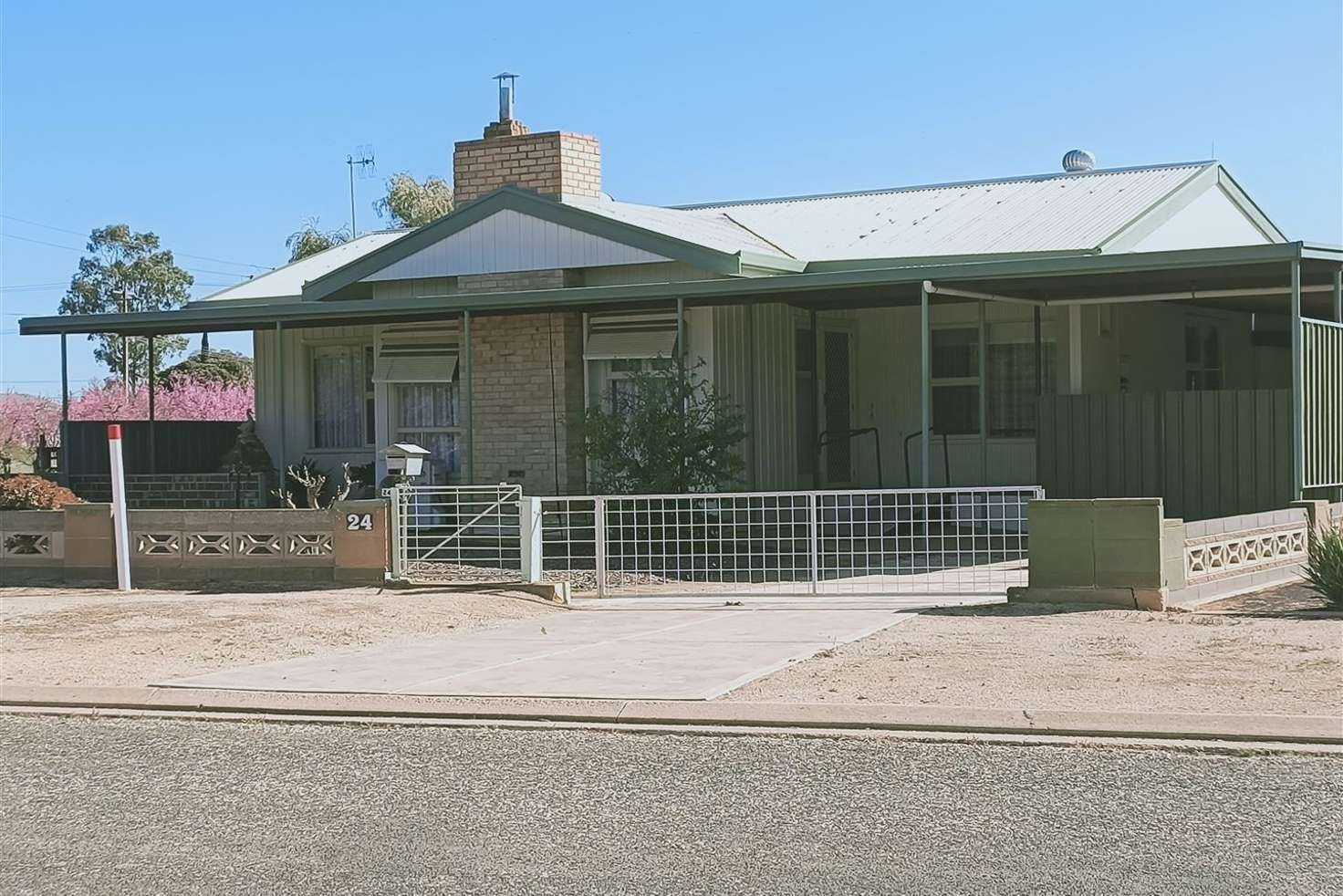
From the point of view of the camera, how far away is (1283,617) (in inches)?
460

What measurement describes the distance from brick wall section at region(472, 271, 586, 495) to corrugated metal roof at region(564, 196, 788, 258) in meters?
1.17

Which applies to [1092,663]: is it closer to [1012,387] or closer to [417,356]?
[1012,387]

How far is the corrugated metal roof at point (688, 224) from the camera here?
19.1m

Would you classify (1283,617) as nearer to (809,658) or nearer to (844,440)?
(809,658)

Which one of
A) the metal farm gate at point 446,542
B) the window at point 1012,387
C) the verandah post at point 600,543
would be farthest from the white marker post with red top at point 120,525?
the window at point 1012,387

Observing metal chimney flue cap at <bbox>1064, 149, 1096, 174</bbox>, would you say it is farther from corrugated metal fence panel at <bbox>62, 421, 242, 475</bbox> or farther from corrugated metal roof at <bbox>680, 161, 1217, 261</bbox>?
corrugated metal fence panel at <bbox>62, 421, 242, 475</bbox>

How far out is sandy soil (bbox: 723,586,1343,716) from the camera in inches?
338

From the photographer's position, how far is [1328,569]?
12273 millimetres

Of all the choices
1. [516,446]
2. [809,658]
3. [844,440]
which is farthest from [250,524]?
[844,440]

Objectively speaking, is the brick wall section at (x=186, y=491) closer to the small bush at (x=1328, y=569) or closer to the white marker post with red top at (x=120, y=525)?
the white marker post with red top at (x=120, y=525)

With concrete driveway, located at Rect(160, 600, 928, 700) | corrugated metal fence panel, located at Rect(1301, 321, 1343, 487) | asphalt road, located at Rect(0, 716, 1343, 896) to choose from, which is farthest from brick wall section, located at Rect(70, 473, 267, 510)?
asphalt road, located at Rect(0, 716, 1343, 896)

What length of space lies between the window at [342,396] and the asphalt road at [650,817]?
14.6 m

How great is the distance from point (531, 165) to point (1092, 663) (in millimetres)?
12903

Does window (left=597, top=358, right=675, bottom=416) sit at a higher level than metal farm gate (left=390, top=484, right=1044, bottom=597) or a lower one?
higher
